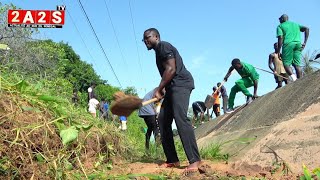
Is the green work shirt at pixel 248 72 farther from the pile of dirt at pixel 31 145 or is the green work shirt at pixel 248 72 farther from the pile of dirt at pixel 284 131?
the pile of dirt at pixel 31 145

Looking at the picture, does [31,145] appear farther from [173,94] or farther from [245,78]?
[245,78]

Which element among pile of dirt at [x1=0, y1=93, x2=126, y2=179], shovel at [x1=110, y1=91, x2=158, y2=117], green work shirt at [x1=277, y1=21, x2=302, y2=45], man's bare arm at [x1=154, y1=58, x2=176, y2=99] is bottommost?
pile of dirt at [x1=0, y1=93, x2=126, y2=179]

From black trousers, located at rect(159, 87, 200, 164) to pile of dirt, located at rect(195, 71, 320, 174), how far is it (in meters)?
0.60

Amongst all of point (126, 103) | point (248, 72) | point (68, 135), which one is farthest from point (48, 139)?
point (248, 72)

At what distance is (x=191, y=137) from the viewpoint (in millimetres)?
4301

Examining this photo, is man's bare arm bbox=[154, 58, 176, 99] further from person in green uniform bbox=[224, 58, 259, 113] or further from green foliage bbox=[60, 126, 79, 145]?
person in green uniform bbox=[224, 58, 259, 113]

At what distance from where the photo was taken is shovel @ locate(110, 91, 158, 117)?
450 cm

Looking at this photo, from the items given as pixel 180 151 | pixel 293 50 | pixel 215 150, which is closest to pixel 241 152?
pixel 215 150

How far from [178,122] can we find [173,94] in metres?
0.32

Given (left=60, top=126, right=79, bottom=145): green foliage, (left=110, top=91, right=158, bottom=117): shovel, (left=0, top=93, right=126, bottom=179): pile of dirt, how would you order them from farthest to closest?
(left=110, top=91, right=158, bottom=117): shovel → (left=60, top=126, right=79, bottom=145): green foliage → (left=0, top=93, right=126, bottom=179): pile of dirt

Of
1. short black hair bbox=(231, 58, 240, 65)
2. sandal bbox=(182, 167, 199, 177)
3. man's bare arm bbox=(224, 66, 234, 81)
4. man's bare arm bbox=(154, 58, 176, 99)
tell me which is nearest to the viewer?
sandal bbox=(182, 167, 199, 177)

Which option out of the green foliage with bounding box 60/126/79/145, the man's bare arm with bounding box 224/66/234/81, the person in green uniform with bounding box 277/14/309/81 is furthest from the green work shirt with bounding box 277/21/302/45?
the green foliage with bounding box 60/126/79/145

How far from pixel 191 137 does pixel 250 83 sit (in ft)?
15.0

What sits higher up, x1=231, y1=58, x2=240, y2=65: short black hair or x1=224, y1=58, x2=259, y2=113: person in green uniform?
x1=231, y1=58, x2=240, y2=65: short black hair
